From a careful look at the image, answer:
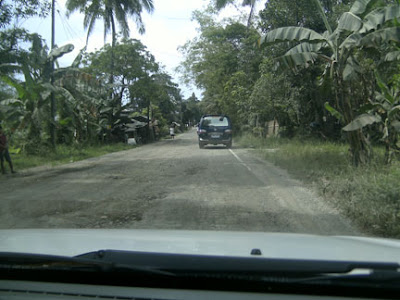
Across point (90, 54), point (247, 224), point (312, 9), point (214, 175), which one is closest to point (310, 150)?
point (214, 175)

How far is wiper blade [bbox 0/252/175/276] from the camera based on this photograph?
2117 millimetres

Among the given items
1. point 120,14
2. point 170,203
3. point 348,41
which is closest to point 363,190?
point 170,203

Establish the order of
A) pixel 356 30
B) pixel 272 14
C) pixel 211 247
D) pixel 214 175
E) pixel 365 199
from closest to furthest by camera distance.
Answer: pixel 211 247, pixel 365 199, pixel 356 30, pixel 214 175, pixel 272 14

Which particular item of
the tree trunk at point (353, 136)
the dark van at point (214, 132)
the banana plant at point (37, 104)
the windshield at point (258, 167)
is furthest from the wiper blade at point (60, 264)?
the dark van at point (214, 132)

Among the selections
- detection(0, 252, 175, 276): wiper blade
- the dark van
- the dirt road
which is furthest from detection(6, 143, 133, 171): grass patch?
detection(0, 252, 175, 276): wiper blade

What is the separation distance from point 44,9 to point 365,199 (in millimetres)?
12032

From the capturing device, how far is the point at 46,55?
1783 centimetres

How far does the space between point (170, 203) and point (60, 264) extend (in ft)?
17.3

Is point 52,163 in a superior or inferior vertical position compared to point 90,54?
inferior

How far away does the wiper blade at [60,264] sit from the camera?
212cm

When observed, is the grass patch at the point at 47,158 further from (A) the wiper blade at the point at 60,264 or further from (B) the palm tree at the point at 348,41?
(A) the wiper blade at the point at 60,264

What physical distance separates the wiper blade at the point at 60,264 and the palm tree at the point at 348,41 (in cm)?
910

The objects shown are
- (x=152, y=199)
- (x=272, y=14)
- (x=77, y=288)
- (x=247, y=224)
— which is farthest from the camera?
(x=272, y=14)

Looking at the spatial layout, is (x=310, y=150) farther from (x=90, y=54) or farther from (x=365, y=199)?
(x=90, y=54)
